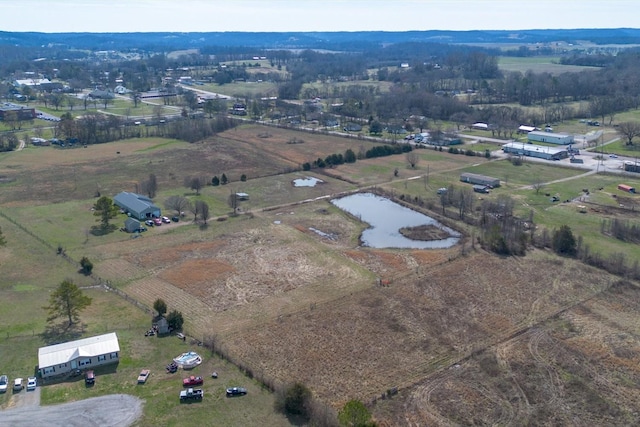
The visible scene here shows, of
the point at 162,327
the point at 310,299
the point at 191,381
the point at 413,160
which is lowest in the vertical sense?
the point at 310,299

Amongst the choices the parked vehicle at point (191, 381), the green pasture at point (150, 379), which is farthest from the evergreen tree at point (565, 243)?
the parked vehicle at point (191, 381)

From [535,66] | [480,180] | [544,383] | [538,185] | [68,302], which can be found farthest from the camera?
[535,66]

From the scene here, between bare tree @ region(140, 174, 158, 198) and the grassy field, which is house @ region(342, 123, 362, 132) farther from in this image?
bare tree @ region(140, 174, 158, 198)

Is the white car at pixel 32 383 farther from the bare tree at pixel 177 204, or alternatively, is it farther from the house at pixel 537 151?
the house at pixel 537 151

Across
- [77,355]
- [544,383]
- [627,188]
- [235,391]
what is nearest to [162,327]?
[77,355]

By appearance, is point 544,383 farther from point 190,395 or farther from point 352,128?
point 352,128

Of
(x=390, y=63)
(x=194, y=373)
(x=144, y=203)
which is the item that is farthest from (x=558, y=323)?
(x=390, y=63)
